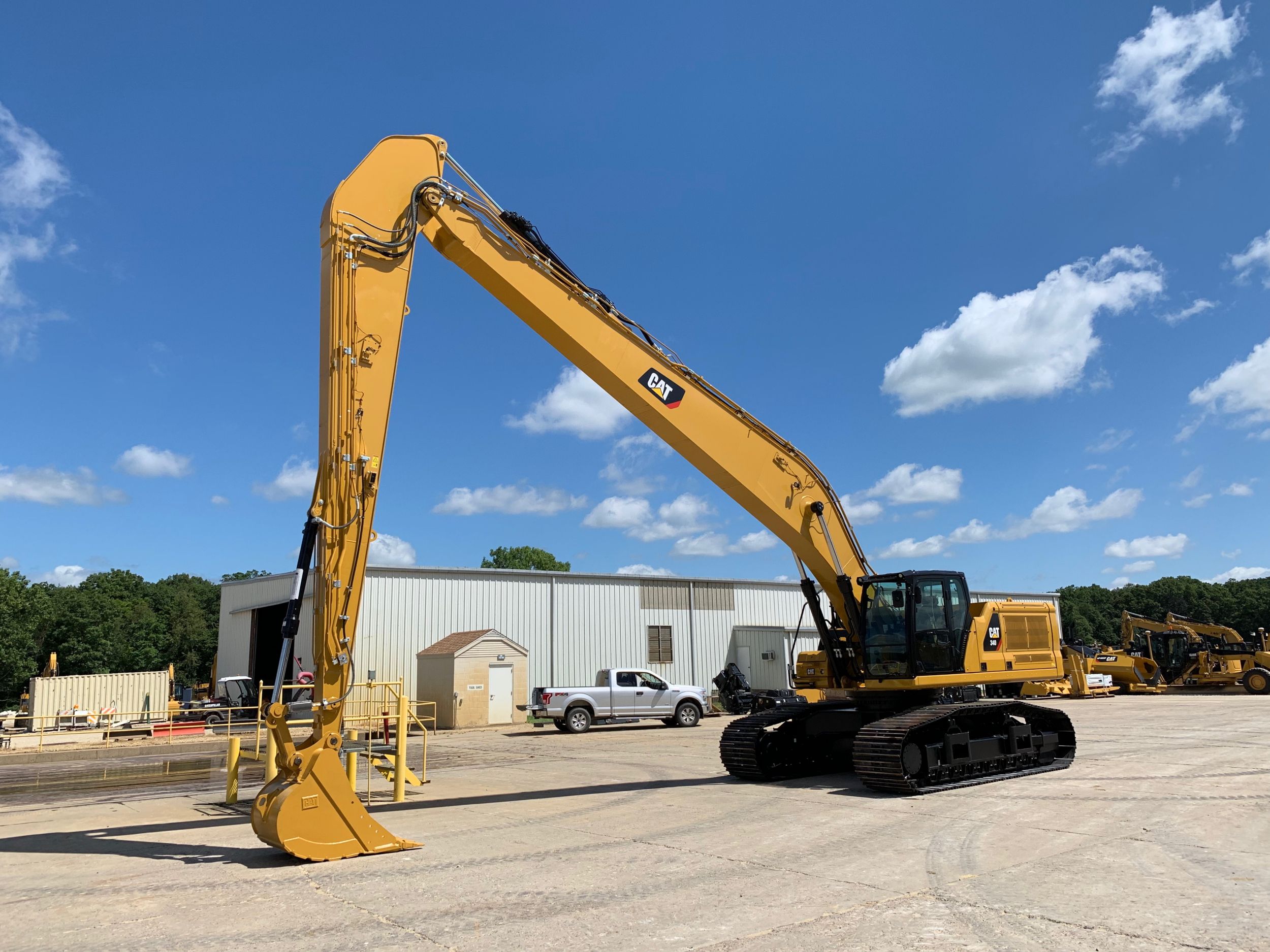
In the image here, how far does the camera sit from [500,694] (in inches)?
1112

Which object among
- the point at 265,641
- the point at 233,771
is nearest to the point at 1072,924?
the point at 233,771

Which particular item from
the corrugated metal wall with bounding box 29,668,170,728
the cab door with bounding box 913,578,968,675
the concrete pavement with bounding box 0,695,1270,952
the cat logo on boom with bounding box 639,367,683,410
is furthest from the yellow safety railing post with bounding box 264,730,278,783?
the corrugated metal wall with bounding box 29,668,170,728

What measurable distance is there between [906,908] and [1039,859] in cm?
212

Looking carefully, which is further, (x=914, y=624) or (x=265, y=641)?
(x=265, y=641)

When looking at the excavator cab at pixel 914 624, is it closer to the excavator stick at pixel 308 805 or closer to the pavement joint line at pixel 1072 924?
the pavement joint line at pixel 1072 924

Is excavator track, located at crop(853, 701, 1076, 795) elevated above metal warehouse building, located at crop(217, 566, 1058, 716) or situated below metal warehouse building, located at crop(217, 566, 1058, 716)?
below

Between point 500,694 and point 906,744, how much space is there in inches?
749

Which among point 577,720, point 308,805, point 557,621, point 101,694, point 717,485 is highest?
point 717,485

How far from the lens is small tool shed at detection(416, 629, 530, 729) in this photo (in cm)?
2741

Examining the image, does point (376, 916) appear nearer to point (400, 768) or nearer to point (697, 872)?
point (697, 872)

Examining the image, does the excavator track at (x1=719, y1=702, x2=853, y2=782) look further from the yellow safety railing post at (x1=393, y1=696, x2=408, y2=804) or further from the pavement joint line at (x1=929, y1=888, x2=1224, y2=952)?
the pavement joint line at (x1=929, y1=888, x2=1224, y2=952)

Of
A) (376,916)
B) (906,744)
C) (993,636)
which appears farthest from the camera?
(993,636)

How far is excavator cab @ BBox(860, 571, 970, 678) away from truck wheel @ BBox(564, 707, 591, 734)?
1438 centimetres

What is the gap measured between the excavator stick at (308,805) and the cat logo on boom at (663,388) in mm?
5650
